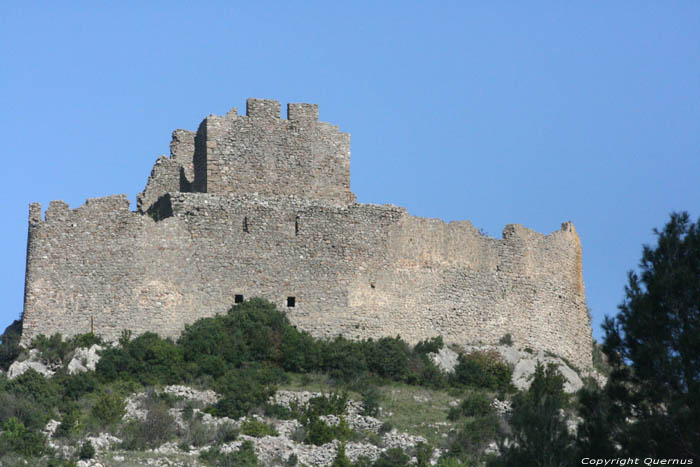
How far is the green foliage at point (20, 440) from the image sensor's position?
32.0 m

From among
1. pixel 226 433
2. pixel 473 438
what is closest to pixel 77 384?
pixel 226 433

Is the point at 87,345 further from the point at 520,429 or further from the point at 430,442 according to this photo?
the point at 520,429

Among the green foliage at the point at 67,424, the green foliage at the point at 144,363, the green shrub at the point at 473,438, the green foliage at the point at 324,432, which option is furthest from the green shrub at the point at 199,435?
the green shrub at the point at 473,438

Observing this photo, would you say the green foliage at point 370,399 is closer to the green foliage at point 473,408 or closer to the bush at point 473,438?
the green foliage at point 473,408

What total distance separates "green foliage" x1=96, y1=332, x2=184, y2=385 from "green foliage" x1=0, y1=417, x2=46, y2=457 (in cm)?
346

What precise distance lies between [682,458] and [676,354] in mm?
1993

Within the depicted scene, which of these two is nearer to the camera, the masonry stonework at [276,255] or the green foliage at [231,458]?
the green foliage at [231,458]

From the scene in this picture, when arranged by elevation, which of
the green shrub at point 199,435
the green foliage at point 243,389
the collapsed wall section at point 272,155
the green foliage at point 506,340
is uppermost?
the collapsed wall section at point 272,155

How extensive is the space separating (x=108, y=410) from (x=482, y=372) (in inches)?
388

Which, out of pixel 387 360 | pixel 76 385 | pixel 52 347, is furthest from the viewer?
pixel 387 360

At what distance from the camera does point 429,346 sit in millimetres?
39219

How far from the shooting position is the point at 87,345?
36969mm

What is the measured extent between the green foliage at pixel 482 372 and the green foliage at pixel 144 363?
704cm

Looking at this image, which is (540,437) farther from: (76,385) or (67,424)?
(76,385)
